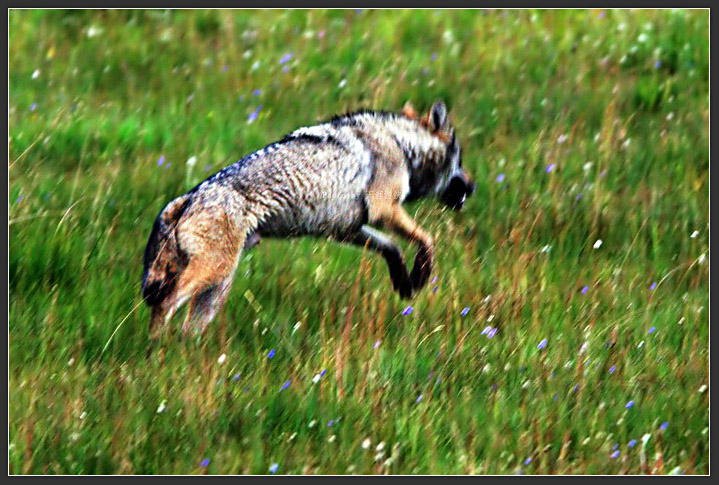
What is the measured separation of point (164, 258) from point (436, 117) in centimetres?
234

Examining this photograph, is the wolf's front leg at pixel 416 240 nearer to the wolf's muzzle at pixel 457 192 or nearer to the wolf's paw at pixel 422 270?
the wolf's paw at pixel 422 270

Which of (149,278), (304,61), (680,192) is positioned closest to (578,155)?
(680,192)

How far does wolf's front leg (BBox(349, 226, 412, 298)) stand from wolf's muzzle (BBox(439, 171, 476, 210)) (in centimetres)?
99

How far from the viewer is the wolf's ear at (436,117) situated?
7254mm

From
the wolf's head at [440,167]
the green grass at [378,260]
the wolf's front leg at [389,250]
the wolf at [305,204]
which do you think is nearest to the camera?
the green grass at [378,260]

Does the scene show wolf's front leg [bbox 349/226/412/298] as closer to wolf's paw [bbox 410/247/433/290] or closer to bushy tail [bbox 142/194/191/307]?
wolf's paw [bbox 410/247/433/290]

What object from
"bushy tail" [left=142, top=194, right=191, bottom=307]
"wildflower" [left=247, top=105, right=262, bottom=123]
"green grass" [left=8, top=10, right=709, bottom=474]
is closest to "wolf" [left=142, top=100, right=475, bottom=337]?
"bushy tail" [left=142, top=194, right=191, bottom=307]

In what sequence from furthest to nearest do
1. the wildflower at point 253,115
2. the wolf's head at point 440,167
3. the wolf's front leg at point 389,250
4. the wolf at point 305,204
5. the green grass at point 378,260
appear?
the wildflower at point 253,115, the wolf's head at point 440,167, the wolf's front leg at point 389,250, the wolf at point 305,204, the green grass at point 378,260

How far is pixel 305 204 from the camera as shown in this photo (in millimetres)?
6285

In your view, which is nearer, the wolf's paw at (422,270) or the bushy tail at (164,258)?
the bushy tail at (164,258)

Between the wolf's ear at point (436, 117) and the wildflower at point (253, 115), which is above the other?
the wolf's ear at point (436, 117)

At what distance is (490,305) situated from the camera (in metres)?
6.37

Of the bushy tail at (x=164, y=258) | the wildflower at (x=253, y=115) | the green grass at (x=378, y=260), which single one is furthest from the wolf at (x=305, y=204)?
the wildflower at (x=253, y=115)

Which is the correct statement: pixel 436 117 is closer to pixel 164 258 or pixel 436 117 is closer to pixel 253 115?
pixel 253 115
